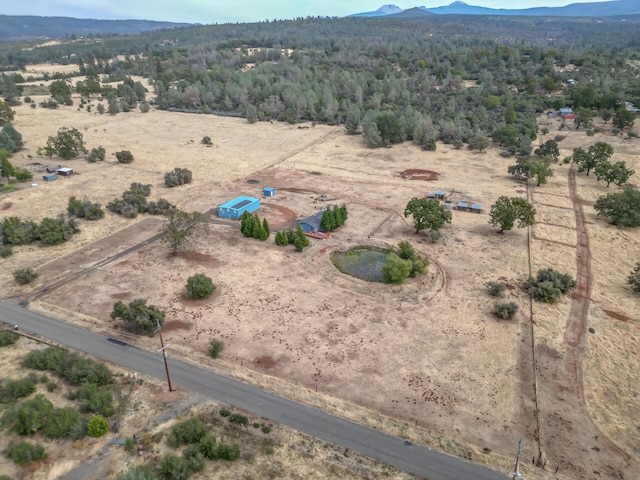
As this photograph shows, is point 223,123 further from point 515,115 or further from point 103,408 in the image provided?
point 103,408

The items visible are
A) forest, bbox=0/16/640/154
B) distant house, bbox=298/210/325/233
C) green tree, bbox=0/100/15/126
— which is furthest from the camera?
green tree, bbox=0/100/15/126

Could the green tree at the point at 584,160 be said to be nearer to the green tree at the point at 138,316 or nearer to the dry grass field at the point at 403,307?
the dry grass field at the point at 403,307

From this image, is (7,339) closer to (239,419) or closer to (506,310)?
(239,419)

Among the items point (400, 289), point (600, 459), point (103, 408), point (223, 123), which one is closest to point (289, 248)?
point (400, 289)

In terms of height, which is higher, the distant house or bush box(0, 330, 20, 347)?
bush box(0, 330, 20, 347)

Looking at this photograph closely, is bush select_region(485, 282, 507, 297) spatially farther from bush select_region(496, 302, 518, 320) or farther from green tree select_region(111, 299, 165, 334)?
green tree select_region(111, 299, 165, 334)

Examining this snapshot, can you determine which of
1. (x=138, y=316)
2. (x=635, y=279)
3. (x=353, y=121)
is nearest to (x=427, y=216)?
(x=635, y=279)

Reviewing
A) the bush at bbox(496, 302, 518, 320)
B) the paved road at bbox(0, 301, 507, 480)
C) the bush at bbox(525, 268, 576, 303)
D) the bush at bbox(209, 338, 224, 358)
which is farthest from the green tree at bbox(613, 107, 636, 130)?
the bush at bbox(209, 338, 224, 358)
